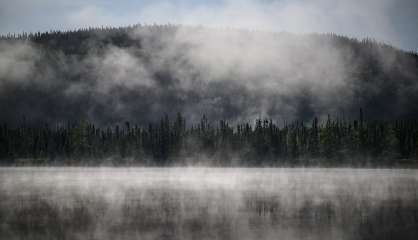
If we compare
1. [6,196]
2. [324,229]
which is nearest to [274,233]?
[324,229]

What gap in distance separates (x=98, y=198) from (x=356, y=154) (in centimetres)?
15274

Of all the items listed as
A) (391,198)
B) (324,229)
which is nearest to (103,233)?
(324,229)

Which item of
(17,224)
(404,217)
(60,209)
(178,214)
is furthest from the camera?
(60,209)

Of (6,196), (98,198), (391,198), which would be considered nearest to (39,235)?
(98,198)

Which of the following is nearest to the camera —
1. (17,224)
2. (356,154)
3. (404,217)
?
(17,224)

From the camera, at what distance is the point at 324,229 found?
37188 mm

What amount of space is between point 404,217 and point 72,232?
24491 millimetres

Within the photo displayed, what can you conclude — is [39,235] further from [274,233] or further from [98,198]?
[98,198]

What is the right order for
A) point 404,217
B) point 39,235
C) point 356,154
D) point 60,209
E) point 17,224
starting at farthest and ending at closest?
point 356,154 < point 60,209 < point 404,217 < point 17,224 < point 39,235

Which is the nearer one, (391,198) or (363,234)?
(363,234)

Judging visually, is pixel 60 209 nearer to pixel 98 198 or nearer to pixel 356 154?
pixel 98 198

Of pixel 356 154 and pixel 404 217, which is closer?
pixel 404 217

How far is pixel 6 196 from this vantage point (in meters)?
63.0

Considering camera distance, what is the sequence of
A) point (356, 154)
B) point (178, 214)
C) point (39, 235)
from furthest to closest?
point (356, 154) → point (178, 214) → point (39, 235)
